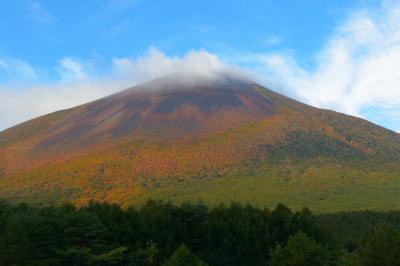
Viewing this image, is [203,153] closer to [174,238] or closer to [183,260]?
[174,238]

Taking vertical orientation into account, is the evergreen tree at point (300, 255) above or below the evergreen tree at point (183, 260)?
below

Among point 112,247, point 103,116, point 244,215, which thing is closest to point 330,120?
point 103,116

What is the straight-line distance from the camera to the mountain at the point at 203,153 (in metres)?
96.6

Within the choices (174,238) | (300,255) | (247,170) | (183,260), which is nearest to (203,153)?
(247,170)

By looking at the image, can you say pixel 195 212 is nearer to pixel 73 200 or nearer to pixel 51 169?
pixel 73 200

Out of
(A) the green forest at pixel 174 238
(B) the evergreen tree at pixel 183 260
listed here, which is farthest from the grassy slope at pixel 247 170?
(B) the evergreen tree at pixel 183 260

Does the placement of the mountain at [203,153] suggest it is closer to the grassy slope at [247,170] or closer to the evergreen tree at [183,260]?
the grassy slope at [247,170]

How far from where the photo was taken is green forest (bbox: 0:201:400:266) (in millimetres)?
28000

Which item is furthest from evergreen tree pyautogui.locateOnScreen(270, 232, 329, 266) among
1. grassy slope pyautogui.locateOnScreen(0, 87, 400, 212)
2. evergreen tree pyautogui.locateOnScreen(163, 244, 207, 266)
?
grassy slope pyautogui.locateOnScreen(0, 87, 400, 212)

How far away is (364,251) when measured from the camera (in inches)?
1117

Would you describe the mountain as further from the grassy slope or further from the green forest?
the green forest

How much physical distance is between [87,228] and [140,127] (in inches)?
3939

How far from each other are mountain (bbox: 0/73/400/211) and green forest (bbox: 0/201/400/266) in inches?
1719

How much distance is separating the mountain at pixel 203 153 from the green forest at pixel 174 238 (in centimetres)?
4366
